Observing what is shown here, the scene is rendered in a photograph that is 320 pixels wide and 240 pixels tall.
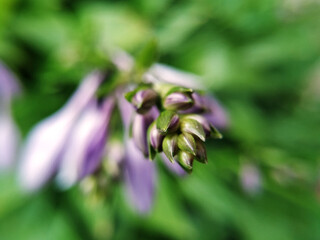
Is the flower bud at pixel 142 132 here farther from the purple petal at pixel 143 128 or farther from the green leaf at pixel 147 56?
the green leaf at pixel 147 56

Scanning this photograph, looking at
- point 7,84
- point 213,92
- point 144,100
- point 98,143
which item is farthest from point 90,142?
point 213,92

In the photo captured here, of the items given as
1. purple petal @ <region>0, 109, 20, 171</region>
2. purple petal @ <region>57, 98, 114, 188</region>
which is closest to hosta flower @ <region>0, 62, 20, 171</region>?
purple petal @ <region>0, 109, 20, 171</region>

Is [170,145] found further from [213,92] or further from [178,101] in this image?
[213,92]

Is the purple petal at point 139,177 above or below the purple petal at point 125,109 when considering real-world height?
below

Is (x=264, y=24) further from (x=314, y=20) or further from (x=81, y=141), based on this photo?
(x=81, y=141)

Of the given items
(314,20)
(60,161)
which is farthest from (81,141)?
(314,20)

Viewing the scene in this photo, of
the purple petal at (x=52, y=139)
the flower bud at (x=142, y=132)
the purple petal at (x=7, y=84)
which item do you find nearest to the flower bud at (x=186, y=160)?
the flower bud at (x=142, y=132)

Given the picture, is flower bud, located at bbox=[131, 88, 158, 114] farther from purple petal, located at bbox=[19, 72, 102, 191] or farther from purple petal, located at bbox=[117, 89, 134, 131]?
purple petal, located at bbox=[19, 72, 102, 191]
